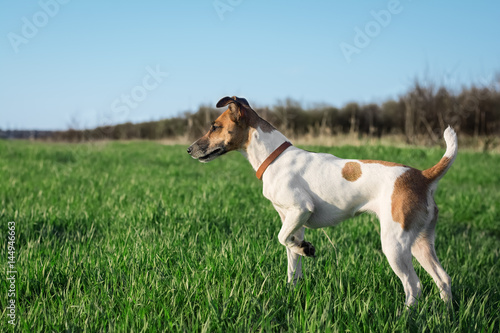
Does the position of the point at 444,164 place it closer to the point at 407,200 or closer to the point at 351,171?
Result: the point at 407,200

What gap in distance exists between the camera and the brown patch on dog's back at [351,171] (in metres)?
2.65

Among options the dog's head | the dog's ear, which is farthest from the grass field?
the dog's ear

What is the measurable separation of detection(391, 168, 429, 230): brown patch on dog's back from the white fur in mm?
29

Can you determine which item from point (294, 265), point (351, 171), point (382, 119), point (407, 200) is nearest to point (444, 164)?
point (407, 200)

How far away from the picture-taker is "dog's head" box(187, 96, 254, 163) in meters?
2.84

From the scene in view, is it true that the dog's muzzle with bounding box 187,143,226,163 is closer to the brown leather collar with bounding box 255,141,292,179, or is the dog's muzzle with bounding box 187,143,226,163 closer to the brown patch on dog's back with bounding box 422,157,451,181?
the brown leather collar with bounding box 255,141,292,179

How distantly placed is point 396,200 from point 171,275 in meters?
1.77

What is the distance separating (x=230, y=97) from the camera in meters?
2.85

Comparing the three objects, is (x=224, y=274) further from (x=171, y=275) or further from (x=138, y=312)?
(x=138, y=312)

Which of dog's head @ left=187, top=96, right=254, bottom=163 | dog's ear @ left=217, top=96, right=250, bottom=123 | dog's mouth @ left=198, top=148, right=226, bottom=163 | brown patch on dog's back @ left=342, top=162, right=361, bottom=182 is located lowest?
brown patch on dog's back @ left=342, top=162, right=361, bottom=182

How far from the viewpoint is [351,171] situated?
8.73 feet

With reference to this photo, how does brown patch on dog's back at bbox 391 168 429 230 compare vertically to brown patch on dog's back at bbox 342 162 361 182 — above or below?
below

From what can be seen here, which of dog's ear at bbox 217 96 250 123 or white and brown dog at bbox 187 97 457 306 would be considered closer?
white and brown dog at bbox 187 97 457 306

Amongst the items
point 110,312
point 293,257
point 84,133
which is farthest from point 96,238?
→ point 84,133
